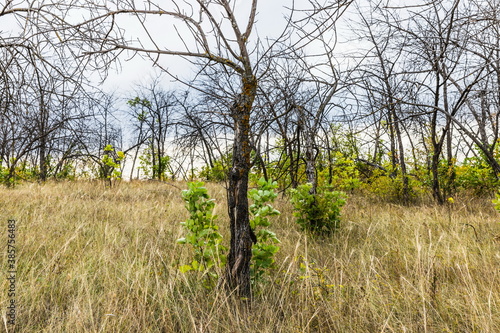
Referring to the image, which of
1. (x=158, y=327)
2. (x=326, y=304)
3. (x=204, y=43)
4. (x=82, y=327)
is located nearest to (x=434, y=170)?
(x=326, y=304)

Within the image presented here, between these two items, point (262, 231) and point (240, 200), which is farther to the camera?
point (262, 231)

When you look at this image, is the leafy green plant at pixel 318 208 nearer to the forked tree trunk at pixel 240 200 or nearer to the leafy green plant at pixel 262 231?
the leafy green plant at pixel 262 231

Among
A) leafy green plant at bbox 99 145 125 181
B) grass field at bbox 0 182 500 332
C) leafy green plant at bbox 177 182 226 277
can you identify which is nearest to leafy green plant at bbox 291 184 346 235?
grass field at bbox 0 182 500 332

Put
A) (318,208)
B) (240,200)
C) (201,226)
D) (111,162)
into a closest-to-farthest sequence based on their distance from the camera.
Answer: (240,200), (201,226), (318,208), (111,162)

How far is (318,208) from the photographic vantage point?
395cm

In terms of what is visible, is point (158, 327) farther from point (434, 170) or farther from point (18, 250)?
point (434, 170)

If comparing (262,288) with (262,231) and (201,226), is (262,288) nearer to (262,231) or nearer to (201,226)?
(262,231)

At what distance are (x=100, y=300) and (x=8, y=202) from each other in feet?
13.7

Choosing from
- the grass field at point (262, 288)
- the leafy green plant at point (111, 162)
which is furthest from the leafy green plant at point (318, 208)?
the leafy green plant at point (111, 162)

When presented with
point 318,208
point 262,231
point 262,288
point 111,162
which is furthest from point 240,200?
point 111,162

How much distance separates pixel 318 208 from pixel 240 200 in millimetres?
2168

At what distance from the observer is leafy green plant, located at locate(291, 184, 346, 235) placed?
3.95 m

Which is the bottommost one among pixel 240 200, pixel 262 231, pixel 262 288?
pixel 262 288

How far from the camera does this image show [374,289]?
231 cm
